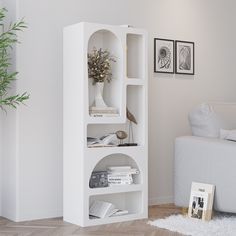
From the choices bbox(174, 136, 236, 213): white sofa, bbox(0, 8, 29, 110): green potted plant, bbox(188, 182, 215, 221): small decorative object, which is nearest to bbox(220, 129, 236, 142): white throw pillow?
bbox(174, 136, 236, 213): white sofa

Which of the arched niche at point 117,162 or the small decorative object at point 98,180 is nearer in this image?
the small decorative object at point 98,180

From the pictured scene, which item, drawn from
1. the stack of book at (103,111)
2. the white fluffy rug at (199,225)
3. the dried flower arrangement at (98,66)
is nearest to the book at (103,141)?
the stack of book at (103,111)

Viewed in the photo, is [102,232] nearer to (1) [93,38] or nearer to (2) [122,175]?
(2) [122,175]

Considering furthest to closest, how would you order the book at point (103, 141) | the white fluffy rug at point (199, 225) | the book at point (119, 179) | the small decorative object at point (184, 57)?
the small decorative object at point (184, 57), the book at point (119, 179), the book at point (103, 141), the white fluffy rug at point (199, 225)

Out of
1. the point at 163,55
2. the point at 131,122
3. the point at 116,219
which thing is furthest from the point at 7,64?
→ the point at 163,55

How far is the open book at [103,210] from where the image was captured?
418cm

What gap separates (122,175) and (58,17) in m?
1.40

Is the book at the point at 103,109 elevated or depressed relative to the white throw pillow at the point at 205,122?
elevated

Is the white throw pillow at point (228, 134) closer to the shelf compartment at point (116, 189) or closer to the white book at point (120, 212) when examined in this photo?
the shelf compartment at point (116, 189)

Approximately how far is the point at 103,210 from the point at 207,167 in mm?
916

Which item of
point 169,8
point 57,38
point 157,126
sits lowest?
point 157,126

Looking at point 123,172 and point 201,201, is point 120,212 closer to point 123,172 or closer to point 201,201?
point 123,172

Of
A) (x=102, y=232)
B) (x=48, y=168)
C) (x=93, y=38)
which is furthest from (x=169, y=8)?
(x=102, y=232)

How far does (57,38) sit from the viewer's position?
435cm
